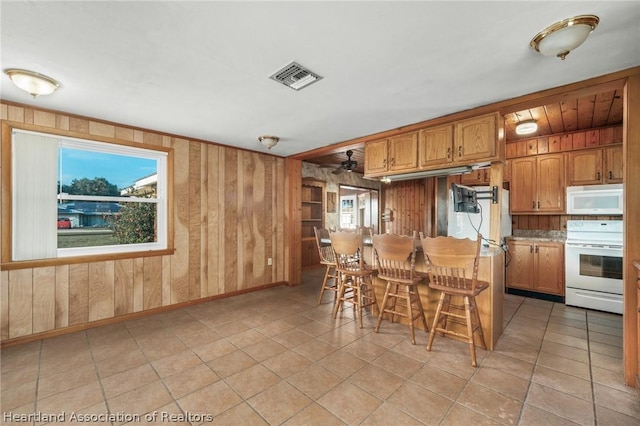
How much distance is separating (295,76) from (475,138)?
1.94 meters

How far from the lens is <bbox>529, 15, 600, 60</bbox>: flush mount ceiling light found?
1503 mm

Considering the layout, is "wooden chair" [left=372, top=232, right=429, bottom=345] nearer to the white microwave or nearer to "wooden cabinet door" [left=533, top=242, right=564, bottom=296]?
"wooden cabinet door" [left=533, top=242, right=564, bottom=296]

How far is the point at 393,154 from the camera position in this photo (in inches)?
136

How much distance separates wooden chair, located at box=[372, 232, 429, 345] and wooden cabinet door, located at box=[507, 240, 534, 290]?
2.32 meters

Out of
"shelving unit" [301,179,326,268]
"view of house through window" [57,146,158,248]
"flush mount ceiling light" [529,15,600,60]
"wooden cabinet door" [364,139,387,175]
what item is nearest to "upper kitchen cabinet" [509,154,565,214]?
"wooden cabinet door" [364,139,387,175]

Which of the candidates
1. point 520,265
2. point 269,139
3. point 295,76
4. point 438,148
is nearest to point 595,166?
point 520,265

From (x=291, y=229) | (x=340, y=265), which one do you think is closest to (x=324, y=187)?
(x=291, y=229)

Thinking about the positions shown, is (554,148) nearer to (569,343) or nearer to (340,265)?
(569,343)

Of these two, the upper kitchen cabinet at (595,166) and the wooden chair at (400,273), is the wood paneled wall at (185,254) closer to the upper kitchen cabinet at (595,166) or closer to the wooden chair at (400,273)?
the wooden chair at (400,273)

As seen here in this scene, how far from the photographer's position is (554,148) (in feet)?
13.5

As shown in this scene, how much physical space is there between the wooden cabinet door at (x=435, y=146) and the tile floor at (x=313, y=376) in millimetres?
1921

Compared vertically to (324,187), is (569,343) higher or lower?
lower

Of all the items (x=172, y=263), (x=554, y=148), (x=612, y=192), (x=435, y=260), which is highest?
(x=554, y=148)

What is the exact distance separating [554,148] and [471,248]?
320 cm
